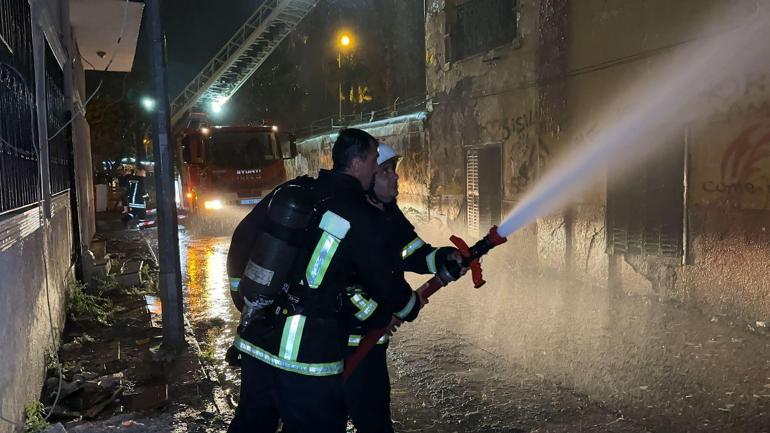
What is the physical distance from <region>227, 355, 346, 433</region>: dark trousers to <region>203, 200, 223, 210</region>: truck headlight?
38.2 ft

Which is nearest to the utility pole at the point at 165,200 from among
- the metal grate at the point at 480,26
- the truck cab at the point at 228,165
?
the metal grate at the point at 480,26

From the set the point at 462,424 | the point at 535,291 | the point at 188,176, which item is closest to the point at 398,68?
the point at 188,176

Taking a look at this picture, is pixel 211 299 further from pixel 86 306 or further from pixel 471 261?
pixel 471 261

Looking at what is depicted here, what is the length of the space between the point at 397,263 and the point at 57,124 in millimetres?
6255

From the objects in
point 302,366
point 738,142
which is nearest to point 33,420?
point 302,366

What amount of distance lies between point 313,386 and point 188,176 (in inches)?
514

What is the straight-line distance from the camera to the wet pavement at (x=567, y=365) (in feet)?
12.4

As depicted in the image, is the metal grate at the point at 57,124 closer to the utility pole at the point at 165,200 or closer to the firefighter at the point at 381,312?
the utility pole at the point at 165,200

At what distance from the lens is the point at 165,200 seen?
16.9 ft

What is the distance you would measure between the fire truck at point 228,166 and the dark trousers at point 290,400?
11548 millimetres

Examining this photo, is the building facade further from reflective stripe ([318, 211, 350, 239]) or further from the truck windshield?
the truck windshield

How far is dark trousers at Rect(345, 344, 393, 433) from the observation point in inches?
113

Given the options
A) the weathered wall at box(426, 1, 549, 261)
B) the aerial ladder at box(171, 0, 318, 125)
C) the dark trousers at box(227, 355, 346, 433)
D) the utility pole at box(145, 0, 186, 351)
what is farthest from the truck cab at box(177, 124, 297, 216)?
the dark trousers at box(227, 355, 346, 433)

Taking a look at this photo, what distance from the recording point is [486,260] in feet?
29.5
